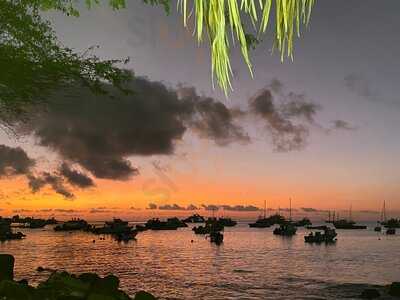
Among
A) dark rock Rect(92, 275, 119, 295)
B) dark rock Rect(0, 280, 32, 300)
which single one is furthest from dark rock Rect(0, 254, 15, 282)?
dark rock Rect(0, 280, 32, 300)

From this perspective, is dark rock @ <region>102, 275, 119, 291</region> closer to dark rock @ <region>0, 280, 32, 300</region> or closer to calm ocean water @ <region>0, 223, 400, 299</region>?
dark rock @ <region>0, 280, 32, 300</region>

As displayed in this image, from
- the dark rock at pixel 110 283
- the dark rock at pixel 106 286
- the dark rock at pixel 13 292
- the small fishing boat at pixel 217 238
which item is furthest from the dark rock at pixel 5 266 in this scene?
the small fishing boat at pixel 217 238

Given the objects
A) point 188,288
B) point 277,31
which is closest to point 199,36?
point 277,31

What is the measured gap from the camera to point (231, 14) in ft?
13.2

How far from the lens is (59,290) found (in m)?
12.5

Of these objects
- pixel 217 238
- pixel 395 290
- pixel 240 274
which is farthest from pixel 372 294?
pixel 217 238

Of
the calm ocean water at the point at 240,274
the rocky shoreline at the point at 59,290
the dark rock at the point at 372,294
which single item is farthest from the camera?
the calm ocean water at the point at 240,274

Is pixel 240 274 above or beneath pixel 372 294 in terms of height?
beneath

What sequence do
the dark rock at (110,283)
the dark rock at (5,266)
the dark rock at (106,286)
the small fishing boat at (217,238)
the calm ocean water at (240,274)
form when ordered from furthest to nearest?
the small fishing boat at (217,238), the calm ocean water at (240,274), the dark rock at (5,266), the dark rock at (110,283), the dark rock at (106,286)

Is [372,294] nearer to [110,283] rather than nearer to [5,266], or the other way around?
[110,283]

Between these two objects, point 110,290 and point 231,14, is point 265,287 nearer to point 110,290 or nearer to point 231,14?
point 110,290

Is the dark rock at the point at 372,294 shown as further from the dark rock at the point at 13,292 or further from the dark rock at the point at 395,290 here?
the dark rock at the point at 13,292

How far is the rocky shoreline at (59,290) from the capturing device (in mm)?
10523

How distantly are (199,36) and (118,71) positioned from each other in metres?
16.2
